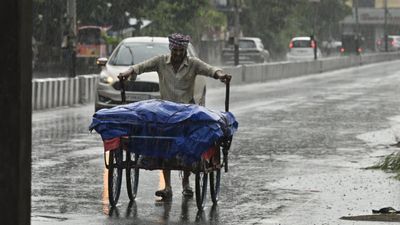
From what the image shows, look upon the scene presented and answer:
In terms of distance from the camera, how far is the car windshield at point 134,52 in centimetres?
2442

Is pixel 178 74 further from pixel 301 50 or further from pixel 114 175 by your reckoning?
pixel 301 50

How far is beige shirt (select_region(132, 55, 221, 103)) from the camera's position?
12.2m

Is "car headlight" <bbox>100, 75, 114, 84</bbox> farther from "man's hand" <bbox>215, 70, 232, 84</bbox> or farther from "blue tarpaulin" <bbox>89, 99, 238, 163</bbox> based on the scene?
"blue tarpaulin" <bbox>89, 99, 238, 163</bbox>

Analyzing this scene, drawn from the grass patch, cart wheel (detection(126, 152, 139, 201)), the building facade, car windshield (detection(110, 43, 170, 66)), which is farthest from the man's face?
the building facade

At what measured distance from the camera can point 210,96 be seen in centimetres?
3434

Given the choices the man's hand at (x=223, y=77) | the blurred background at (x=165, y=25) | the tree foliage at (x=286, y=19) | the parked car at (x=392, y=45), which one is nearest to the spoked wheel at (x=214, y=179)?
the man's hand at (x=223, y=77)

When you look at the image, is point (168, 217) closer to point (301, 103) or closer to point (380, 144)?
point (380, 144)

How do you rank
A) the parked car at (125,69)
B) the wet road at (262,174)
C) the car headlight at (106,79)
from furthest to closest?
the car headlight at (106,79) < the parked car at (125,69) < the wet road at (262,174)

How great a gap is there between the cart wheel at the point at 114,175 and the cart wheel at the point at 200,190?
2.50 feet

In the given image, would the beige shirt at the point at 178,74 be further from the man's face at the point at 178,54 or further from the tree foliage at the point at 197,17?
the tree foliage at the point at 197,17

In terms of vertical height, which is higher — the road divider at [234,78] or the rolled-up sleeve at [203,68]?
the rolled-up sleeve at [203,68]

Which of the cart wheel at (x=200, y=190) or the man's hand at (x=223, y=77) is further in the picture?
the man's hand at (x=223, y=77)

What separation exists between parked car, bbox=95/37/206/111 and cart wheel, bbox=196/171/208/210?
10957mm

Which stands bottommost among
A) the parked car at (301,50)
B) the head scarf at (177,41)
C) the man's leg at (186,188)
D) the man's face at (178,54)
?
the parked car at (301,50)
